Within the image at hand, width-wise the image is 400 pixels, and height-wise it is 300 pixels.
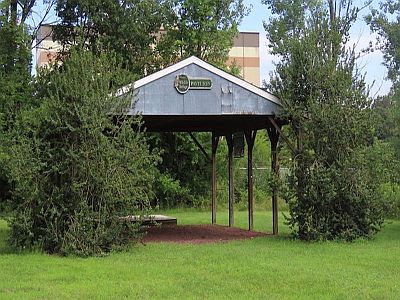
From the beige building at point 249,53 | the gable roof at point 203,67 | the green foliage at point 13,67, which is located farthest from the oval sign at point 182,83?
the beige building at point 249,53

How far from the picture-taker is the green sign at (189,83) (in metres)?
14.1

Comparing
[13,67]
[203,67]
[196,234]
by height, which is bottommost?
[196,234]

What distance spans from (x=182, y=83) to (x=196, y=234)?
431 cm

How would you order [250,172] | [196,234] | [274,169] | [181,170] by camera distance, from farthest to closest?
[181,170] → [250,172] → [196,234] → [274,169]

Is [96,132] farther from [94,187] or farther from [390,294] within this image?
[390,294]

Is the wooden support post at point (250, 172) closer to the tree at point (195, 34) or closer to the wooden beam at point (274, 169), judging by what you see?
the wooden beam at point (274, 169)

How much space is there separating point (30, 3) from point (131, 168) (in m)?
18.2

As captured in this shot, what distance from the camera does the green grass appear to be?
8.25m

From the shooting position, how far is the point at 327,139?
1424 centimetres

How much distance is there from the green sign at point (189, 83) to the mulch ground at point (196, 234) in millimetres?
3340

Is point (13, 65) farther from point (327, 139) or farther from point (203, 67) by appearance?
point (327, 139)

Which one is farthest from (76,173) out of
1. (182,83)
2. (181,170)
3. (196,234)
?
(181,170)

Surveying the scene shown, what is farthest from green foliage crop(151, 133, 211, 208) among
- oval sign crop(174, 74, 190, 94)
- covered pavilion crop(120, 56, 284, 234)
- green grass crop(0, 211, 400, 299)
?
green grass crop(0, 211, 400, 299)

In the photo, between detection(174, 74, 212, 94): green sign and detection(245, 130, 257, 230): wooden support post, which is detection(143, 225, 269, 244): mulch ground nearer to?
detection(245, 130, 257, 230): wooden support post
